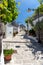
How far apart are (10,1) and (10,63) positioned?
17.6 ft

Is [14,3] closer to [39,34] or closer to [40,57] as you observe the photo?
[40,57]

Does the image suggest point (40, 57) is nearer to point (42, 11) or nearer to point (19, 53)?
point (19, 53)

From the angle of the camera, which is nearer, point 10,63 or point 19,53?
point 10,63

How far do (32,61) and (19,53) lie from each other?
190 cm

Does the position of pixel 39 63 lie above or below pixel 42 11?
below

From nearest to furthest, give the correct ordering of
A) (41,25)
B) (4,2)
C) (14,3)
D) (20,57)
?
1. (4,2)
2. (14,3)
3. (20,57)
4. (41,25)

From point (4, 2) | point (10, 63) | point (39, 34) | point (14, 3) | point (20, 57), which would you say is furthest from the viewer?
point (39, 34)

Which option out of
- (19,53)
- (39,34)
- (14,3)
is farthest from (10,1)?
(39,34)

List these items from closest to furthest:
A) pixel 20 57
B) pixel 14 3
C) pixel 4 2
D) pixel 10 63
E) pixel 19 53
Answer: pixel 4 2, pixel 14 3, pixel 10 63, pixel 20 57, pixel 19 53

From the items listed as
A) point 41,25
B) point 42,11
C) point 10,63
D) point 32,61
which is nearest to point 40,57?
point 32,61

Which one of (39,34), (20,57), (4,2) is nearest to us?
(4,2)

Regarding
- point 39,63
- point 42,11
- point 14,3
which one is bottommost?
point 39,63

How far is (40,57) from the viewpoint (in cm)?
1127

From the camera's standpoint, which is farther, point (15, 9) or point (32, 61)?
point (32, 61)
